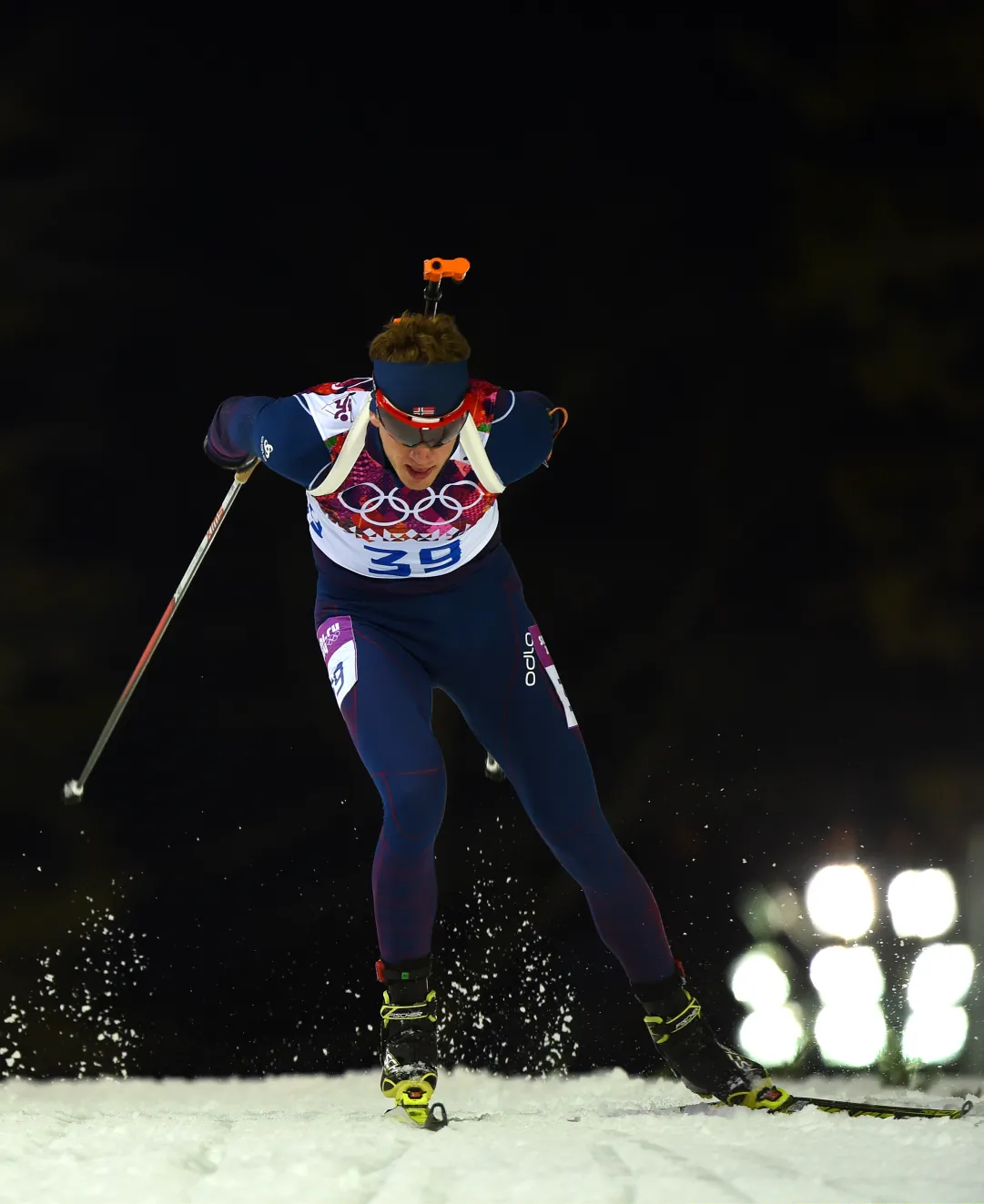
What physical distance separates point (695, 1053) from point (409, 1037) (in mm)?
584

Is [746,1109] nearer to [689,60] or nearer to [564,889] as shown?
[564,889]

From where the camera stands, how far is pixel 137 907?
154 inches

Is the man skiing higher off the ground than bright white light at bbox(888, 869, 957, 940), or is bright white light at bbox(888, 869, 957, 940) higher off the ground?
the man skiing

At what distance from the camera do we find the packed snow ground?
227 cm

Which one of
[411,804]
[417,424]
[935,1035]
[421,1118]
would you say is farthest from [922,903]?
[417,424]

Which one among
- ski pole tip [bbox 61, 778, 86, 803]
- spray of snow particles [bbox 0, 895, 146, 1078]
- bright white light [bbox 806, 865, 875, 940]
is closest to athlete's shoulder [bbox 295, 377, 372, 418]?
ski pole tip [bbox 61, 778, 86, 803]

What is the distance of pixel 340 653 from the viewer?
9.08ft

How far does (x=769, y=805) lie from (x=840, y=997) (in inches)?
21.6

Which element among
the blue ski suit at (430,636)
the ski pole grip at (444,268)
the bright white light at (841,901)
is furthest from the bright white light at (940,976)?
the ski pole grip at (444,268)

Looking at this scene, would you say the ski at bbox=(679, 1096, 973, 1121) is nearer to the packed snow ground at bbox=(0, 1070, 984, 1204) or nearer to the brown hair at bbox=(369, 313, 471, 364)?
the packed snow ground at bbox=(0, 1070, 984, 1204)

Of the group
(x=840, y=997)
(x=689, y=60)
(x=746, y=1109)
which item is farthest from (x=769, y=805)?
(x=689, y=60)

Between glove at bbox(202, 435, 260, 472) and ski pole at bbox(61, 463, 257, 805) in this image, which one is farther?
ski pole at bbox(61, 463, 257, 805)

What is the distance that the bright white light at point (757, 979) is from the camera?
3969mm

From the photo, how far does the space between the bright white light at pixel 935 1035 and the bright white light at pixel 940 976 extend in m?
0.03
